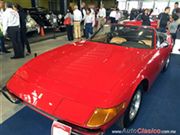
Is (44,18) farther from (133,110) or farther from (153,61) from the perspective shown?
(133,110)

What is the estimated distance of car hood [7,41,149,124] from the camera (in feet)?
5.46

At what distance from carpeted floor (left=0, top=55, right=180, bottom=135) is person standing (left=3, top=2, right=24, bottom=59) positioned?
2692 millimetres

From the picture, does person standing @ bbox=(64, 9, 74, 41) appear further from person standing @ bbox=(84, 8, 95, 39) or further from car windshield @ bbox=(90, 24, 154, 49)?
car windshield @ bbox=(90, 24, 154, 49)

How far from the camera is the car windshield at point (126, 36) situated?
9.64ft

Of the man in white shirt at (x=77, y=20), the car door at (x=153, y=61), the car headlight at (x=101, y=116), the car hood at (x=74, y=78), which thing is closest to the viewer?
the car headlight at (x=101, y=116)

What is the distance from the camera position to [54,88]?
1824 millimetres

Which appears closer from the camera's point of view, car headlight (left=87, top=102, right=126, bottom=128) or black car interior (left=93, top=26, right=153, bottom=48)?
car headlight (left=87, top=102, right=126, bottom=128)

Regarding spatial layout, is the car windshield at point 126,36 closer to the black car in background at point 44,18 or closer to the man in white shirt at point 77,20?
the man in white shirt at point 77,20

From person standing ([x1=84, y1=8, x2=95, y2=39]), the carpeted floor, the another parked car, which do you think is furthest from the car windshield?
the another parked car

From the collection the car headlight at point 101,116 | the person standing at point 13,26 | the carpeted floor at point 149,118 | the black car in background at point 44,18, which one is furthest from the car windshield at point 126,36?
the black car in background at point 44,18

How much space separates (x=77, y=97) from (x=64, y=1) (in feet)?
29.1

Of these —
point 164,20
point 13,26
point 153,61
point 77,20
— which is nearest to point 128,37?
point 153,61

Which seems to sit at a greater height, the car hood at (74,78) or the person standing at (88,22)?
the person standing at (88,22)

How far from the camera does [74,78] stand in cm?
197
